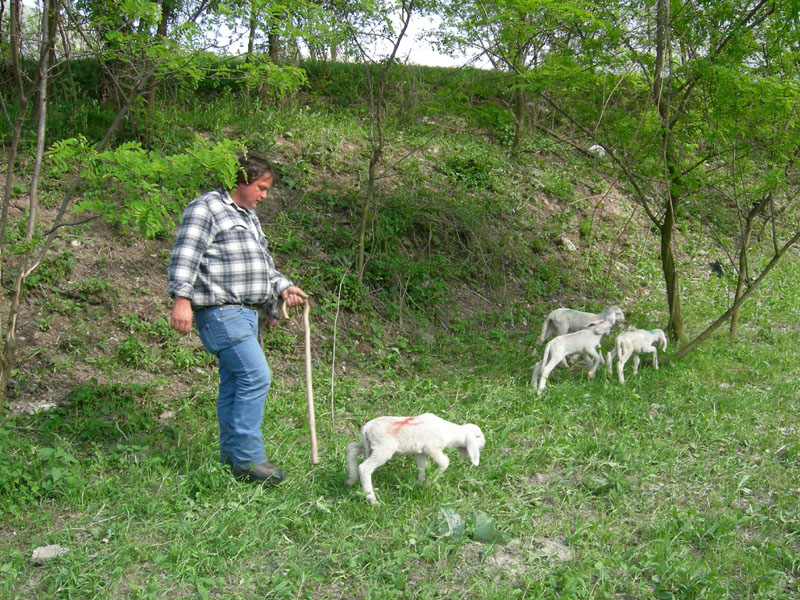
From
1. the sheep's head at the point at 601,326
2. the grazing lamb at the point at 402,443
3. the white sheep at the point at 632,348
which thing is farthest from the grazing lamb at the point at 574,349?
the grazing lamb at the point at 402,443

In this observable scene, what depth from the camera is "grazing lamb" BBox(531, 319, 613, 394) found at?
6.67 metres

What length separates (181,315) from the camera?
14.1 ft

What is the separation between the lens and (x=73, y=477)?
4496mm

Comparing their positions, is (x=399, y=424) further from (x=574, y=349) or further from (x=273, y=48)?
(x=273, y=48)

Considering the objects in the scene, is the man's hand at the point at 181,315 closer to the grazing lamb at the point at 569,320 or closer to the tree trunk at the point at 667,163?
the grazing lamb at the point at 569,320

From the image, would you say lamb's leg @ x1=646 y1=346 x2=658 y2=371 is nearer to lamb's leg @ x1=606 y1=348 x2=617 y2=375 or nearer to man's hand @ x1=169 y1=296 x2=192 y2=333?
lamb's leg @ x1=606 y1=348 x2=617 y2=375

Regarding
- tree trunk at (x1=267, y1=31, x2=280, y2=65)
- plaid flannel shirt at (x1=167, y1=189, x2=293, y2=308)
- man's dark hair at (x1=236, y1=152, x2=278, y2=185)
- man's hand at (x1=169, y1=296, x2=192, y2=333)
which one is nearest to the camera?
man's hand at (x1=169, y1=296, x2=192, y2=333)

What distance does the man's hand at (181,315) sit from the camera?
428cm

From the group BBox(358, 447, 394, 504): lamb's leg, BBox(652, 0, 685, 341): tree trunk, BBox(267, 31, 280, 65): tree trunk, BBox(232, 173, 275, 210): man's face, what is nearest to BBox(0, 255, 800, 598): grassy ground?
BBox(358, 447, 394, 504): lamb's leg

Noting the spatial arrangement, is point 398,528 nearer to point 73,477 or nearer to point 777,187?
point 73,477

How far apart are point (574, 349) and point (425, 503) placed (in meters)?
2.88

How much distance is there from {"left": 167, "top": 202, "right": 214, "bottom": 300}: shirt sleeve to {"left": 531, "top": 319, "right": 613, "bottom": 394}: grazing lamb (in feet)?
11.5

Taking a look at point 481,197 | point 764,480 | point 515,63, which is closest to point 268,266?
point 764,480

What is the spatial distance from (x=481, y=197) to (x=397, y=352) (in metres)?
4.59
